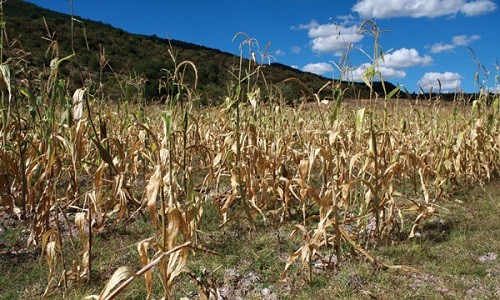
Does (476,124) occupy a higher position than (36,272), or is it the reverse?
(476,124)

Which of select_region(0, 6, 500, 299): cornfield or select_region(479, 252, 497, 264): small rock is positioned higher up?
select_region(0, 6, 500, 299): cornfield

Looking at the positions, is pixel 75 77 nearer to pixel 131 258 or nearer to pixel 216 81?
pixel 216 81

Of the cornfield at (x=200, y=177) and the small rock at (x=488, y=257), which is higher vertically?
the cornfield at (x=200, y=177)

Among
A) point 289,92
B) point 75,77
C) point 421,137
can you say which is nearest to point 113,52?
point 75,77

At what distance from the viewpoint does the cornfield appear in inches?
95.5

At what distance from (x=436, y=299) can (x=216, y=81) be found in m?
18.4

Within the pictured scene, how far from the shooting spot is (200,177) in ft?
17.9

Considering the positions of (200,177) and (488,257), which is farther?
(200,177)

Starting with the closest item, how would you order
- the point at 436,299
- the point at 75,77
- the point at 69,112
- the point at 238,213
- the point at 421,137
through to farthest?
the point at 436,299 → the point at 69,112 → the point at 238,213 → the point at 421,137 → the point at 75,77

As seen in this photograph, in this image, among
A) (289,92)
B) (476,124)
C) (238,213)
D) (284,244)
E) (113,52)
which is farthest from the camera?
(113,52)

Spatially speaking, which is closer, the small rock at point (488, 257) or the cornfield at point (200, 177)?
the cornfield at point (200, 177)

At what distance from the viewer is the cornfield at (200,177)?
243 centimetres

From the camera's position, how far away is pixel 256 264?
302 centimetres

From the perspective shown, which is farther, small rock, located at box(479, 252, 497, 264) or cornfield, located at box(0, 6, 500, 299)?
small rock, located at box(479, 252, 497, 264)
